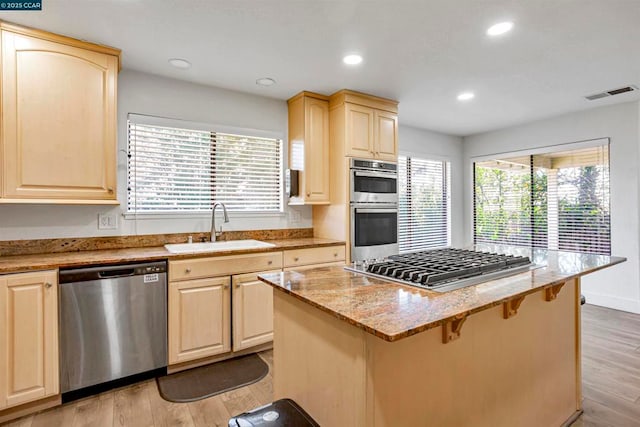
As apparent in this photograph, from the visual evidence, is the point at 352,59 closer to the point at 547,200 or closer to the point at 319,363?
the point at 319,363

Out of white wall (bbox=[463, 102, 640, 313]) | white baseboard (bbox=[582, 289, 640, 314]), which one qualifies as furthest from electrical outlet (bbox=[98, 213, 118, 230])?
white baseboard (bbox=[582, 289, 640, 314])

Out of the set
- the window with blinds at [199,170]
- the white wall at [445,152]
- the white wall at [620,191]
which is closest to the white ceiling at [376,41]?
the window with blinds at [199,170]

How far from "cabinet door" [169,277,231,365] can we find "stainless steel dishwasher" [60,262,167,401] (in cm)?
7

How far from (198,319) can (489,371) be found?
200 centimetres

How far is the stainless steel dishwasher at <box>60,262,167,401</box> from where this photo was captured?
2082mm

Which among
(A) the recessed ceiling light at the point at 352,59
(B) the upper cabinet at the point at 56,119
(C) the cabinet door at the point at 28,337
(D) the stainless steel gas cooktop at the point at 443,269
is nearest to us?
(D) the stainless steel gas cooktop at the point at 443,269

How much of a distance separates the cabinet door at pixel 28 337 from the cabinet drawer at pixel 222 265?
72 cm

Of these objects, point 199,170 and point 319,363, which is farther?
point 199,170

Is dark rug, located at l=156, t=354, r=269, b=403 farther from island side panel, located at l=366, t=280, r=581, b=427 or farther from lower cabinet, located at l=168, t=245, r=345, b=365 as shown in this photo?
island side panel, located at l=366, t=280, r=581, b=427

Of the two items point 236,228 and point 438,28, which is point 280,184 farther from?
point 438,28

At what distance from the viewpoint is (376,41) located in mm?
2393

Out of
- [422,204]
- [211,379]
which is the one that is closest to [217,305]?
[211,379]

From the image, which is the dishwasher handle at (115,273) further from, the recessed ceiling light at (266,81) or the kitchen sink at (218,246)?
the recessed ceiling light at (266,81)

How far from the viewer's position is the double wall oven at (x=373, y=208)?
11.2 feet
